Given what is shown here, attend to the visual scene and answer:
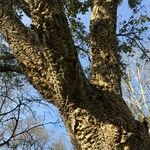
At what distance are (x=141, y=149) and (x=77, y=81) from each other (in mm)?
965

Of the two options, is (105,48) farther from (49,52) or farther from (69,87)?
(49,52)

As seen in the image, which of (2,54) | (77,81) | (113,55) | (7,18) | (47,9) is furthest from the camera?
(2,54)

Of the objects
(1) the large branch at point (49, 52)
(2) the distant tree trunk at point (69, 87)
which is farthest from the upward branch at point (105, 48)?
(1) the large branch at point (49, 52)

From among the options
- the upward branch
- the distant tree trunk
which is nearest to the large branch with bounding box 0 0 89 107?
the distant tree trunk

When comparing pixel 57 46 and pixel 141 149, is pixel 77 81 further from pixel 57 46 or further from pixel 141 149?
pixel 141 149

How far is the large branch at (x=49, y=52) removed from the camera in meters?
3.86

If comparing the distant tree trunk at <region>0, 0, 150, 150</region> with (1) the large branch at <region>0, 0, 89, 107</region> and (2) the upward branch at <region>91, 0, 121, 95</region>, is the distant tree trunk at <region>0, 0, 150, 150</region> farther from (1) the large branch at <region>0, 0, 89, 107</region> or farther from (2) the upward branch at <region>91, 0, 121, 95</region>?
(2) the upward branch at <region>91, 0, 121, 95</region>

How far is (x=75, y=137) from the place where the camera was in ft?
14.4

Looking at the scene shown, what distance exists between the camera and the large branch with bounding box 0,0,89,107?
386cm

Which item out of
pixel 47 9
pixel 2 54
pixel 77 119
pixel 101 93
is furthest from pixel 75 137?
pixel 2 54

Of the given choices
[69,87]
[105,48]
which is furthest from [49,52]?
[105,48]

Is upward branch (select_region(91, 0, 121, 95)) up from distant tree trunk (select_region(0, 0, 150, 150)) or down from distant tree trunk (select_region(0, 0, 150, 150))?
up

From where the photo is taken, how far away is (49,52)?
13.0 feet

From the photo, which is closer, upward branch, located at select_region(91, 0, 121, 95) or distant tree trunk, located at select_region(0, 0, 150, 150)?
distant tree trunk, located at select_region(0, 0, 150, 150)
